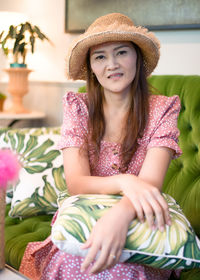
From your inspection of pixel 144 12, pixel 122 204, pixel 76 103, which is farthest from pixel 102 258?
pixel 144 12

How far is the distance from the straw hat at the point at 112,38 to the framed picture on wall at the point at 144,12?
0.83 metres

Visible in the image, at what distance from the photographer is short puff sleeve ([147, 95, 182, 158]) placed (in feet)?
4.12

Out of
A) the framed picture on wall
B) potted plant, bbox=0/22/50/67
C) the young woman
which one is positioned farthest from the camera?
potted plant, bbox=0/22/50/67

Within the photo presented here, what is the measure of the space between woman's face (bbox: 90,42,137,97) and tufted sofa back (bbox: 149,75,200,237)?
0.40 meters

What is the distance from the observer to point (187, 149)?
1645mm

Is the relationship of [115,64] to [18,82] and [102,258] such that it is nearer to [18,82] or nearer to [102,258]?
[102,258]

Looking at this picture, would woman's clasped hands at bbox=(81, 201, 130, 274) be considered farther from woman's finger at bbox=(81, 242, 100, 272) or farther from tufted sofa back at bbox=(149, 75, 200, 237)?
tufted sofa back at bbox=(149, 75, 200, 237)

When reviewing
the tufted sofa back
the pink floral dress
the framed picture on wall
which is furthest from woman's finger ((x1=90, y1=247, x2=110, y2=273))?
the framed picture on wall

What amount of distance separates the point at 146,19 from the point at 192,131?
3.07 ft

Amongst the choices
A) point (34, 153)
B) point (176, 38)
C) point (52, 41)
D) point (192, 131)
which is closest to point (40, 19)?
point (52, 41)

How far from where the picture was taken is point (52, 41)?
3.03 meters

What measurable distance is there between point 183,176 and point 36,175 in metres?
0.61

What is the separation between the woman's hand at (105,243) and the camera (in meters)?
0.90

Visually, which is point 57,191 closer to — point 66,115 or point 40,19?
point 66,115
